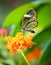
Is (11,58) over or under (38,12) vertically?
under

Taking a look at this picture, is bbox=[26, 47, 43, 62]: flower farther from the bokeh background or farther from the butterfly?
the butterfly

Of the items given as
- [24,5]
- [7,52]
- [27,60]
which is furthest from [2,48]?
[24,5]

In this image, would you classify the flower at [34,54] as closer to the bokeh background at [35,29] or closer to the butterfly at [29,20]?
the bokeh background at [35,29]

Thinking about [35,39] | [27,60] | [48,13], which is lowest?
[27,60]

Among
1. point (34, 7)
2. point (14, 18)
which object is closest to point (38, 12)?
point (34, 7)

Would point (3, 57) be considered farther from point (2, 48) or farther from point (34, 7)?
point (34, 7)

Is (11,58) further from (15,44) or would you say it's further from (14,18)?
(14,18)

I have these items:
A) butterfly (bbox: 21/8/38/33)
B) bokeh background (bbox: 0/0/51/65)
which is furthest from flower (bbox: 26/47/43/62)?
butterfly (bbox: 21/8/38/33)
